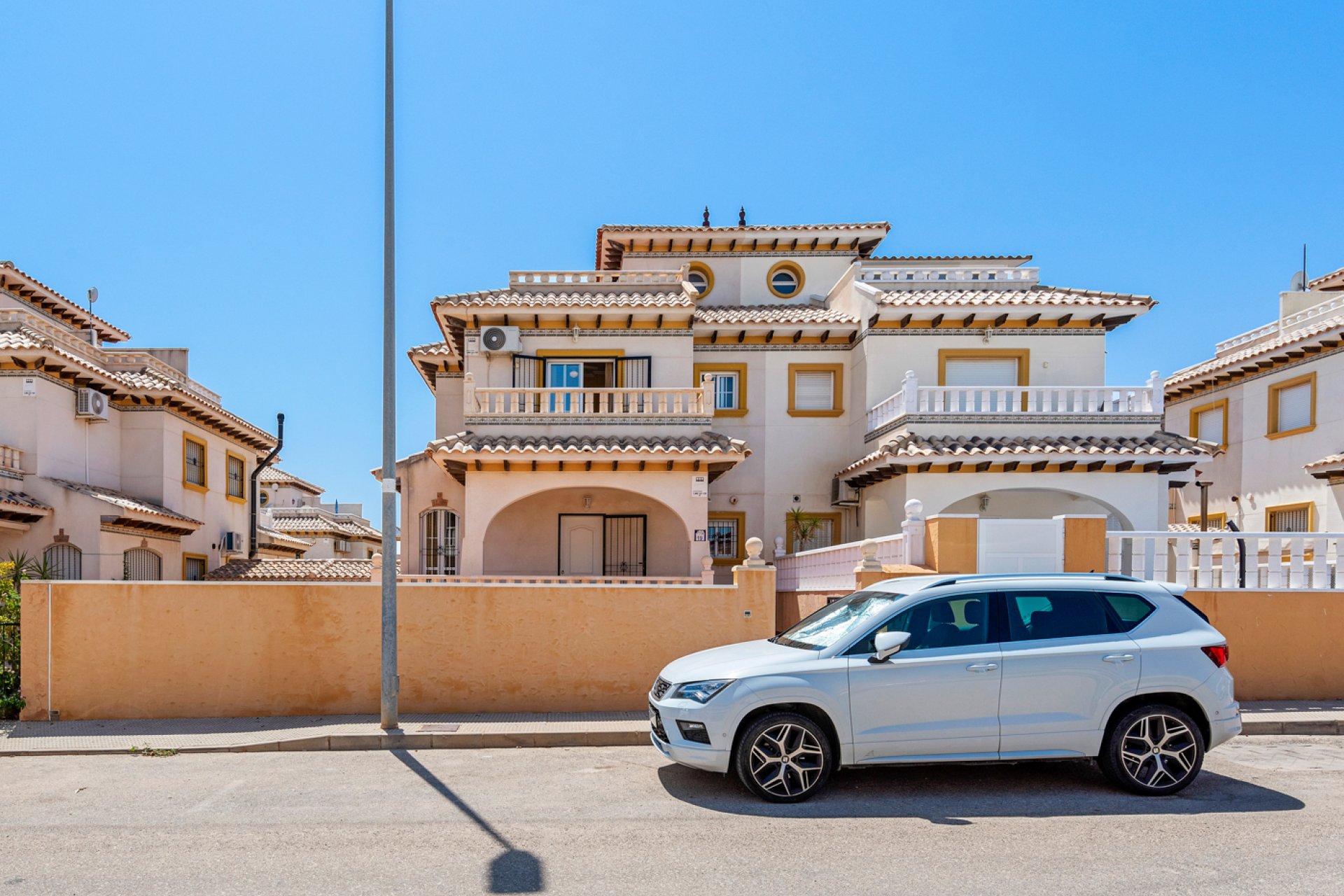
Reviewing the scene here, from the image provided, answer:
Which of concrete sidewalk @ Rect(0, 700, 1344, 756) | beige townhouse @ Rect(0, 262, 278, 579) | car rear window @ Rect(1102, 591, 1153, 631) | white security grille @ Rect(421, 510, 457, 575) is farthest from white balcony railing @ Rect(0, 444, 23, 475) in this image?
car rear window @ Rect(1102, 591, 1153, 631)

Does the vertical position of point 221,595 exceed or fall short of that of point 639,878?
it exceeds it

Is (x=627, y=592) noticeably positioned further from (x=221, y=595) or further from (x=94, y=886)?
(x=94, y=886)

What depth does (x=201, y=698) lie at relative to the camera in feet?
31.5

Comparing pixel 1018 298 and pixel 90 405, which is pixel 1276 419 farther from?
pixel 90 405

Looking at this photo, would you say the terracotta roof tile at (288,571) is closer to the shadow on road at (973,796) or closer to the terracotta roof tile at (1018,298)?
the terracotta roof tile at (1018,298)

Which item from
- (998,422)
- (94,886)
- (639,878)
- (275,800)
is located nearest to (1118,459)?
(998,422)

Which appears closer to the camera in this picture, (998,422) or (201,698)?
(201,698)

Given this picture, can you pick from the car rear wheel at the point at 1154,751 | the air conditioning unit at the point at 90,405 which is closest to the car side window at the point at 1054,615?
the car rear wheel at the point at 1154,751

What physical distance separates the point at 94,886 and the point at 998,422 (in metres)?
16.0

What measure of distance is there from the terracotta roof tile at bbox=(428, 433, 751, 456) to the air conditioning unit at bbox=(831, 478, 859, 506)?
11.6 ft

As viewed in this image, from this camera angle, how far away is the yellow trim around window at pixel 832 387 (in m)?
19.9

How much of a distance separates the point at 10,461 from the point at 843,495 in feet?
58.2

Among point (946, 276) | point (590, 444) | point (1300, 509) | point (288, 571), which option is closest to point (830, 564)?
point (590, 444)

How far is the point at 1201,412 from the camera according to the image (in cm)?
2253
